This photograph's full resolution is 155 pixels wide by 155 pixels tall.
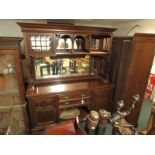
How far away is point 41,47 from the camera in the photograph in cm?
171

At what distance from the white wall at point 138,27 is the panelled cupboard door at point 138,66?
386 millimetres

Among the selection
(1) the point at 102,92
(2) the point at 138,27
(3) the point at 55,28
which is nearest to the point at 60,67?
(3) the point at 55,28

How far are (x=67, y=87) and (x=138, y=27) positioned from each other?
1.63 metres

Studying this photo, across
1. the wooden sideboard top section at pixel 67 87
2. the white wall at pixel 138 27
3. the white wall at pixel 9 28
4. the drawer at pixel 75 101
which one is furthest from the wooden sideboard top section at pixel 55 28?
the drawer at pixel 75 101

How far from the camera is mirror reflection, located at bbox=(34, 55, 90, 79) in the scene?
6.55 ft

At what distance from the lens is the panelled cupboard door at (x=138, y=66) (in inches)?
65.4

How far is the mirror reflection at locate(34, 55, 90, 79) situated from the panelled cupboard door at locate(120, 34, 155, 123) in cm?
79

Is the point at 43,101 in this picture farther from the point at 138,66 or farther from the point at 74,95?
the point at 138,66

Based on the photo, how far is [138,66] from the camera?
1.79m

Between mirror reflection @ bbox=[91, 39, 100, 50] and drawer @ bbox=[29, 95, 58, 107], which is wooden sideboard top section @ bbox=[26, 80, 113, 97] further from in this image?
mirror reflection @ bbox=[91, 39, 100, 50]
